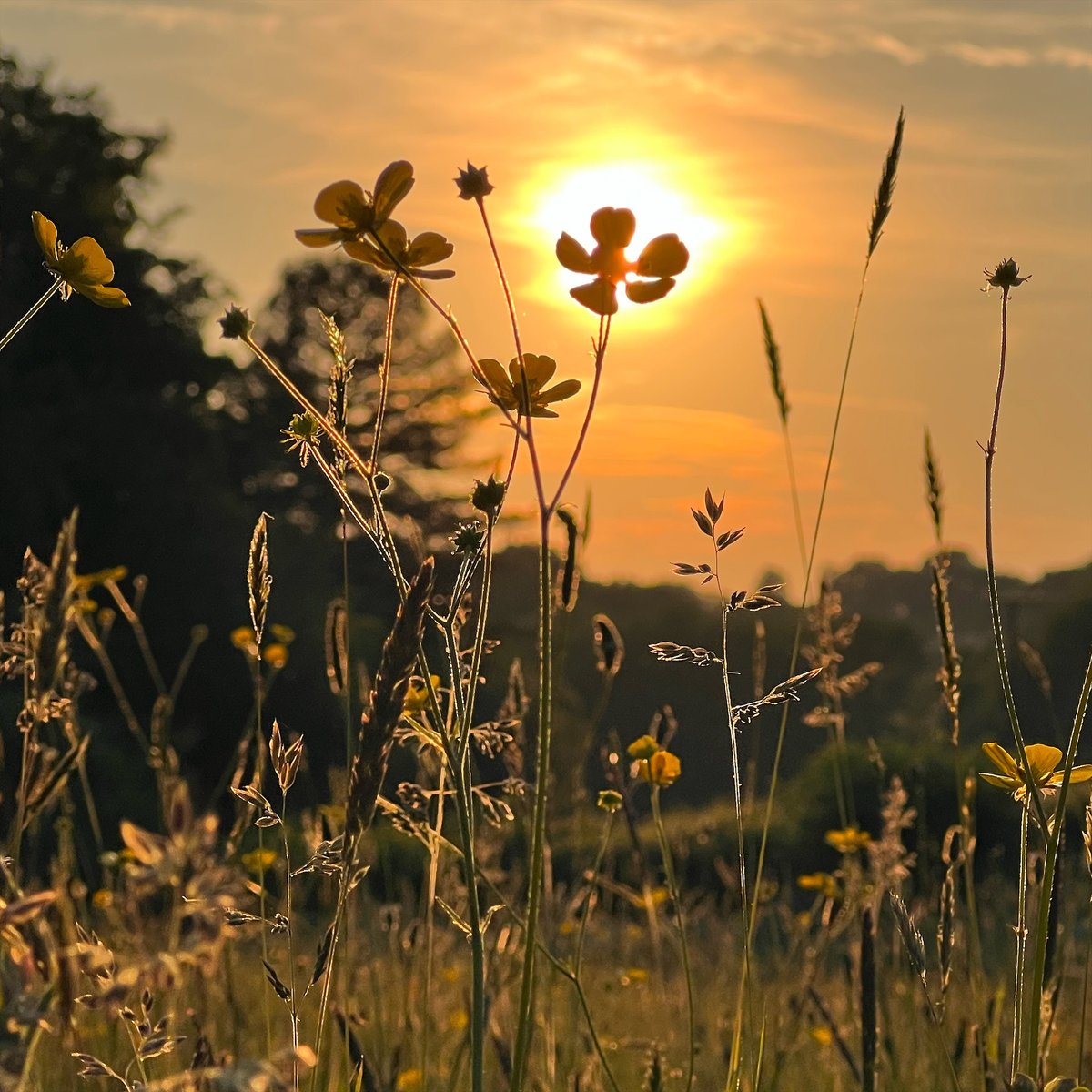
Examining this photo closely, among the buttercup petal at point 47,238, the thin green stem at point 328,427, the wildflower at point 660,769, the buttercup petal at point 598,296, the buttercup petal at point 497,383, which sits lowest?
the wildflower at point 660,769

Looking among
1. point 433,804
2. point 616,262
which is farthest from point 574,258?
point 433,804

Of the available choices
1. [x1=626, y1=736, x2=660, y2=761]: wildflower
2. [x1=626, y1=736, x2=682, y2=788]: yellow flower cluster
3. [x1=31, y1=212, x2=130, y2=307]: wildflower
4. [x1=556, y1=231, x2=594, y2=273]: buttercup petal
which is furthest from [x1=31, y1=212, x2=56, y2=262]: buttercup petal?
[x1=626, y1=736, x2=660, y2=761]: wildflower

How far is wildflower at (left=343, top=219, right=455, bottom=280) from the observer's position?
3.05 feet

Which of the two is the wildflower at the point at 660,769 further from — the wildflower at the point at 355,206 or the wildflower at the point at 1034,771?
the wildflower at the point at 355,206

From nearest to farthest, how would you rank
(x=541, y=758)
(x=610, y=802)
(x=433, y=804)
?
(x=541, y=758)
(x=433, y=804)
(x=610, y=802)

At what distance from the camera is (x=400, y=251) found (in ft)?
3.20

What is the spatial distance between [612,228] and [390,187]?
16 cm

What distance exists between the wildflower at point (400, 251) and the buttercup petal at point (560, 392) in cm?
14

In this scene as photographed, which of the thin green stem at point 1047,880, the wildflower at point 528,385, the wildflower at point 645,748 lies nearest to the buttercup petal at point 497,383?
the wildflower at point 528,385

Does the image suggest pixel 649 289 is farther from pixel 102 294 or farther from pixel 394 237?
pixel 102 294

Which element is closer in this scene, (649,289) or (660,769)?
(649,289)

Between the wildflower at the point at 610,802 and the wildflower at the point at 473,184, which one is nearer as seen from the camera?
the wildflower at the point at 473,184

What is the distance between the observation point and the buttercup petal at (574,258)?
96cm

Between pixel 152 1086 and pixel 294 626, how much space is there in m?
11.5
